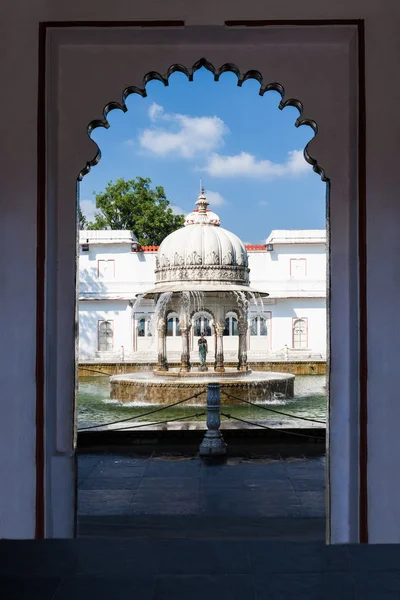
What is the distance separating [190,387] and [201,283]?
2.07m

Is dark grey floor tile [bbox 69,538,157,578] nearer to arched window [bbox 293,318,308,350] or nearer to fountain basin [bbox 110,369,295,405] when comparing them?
fountain basin [bbox 110,369,295,405]

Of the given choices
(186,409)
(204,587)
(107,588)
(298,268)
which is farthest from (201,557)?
(298,268)

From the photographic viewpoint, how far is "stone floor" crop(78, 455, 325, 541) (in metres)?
3.34

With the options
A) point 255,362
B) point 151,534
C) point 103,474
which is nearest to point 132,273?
point 255,362

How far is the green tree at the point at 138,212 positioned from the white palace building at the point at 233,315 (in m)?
3.50

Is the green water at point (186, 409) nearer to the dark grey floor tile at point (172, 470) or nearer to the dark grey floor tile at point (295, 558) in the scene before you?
the dark grey floor tile at point (172, 470)

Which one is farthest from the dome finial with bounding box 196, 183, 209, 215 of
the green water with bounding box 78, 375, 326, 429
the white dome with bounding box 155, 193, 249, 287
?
the green water with bounding box 78, 375, 326, 429

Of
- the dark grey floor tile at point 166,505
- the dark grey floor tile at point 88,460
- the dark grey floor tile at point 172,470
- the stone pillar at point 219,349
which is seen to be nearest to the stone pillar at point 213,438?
the dark grey floor tile at point 172,470
